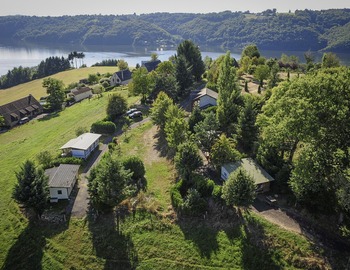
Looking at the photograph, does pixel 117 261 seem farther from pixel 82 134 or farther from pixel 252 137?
pixel 82 134

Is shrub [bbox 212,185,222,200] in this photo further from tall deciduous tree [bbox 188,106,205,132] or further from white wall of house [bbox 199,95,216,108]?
white wall of house [bbox 199,95,216,108]

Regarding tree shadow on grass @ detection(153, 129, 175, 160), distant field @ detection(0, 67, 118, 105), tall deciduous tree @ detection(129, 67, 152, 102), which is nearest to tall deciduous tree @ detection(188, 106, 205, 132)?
tree shadow on grass @ detection(153, 129, 175, 160)

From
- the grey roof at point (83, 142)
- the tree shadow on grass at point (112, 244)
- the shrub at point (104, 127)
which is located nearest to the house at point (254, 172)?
the tree shadow on grass at point (112, 244)

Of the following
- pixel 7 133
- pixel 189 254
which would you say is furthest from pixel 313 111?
pixel 7 133

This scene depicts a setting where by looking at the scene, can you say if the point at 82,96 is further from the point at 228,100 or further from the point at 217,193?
the point at 217,193

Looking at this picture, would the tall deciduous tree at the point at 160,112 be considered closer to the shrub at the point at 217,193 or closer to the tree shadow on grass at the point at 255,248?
the shrub at the point at 217,193

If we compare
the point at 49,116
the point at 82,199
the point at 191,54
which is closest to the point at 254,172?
the point at 82,199

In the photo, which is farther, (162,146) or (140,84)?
(140,84)
